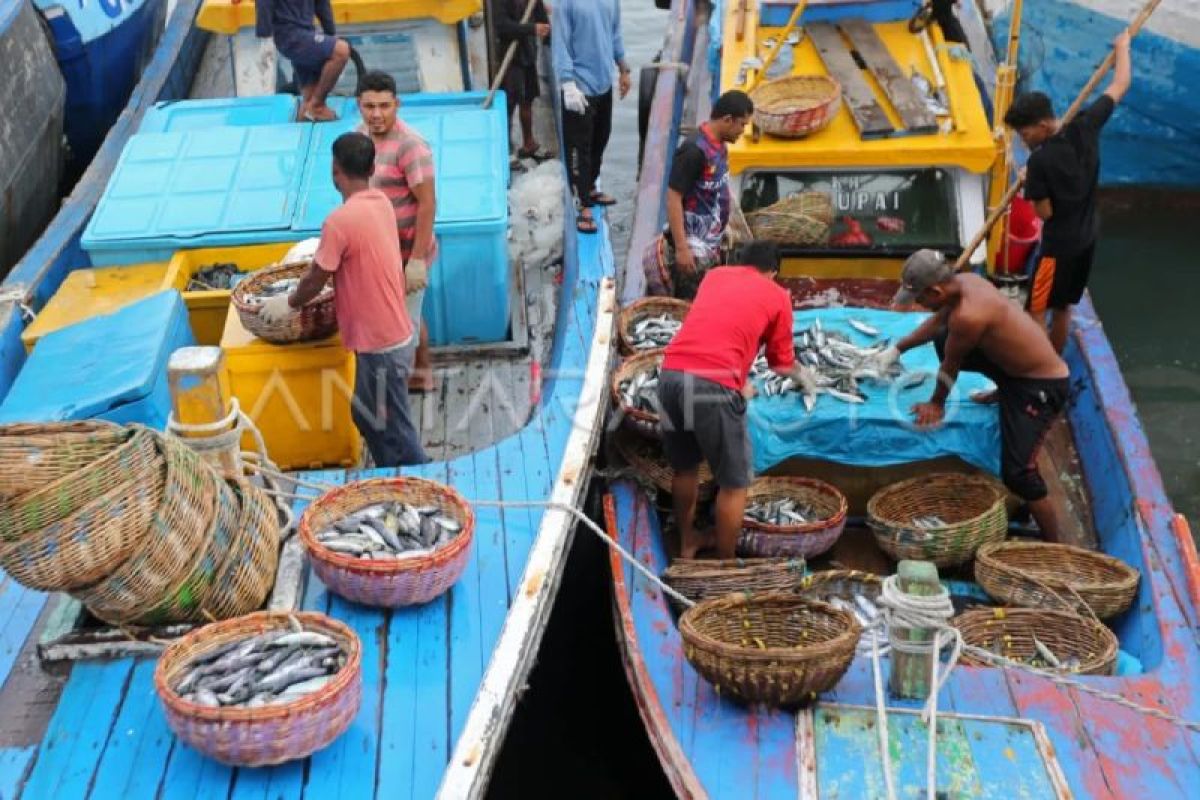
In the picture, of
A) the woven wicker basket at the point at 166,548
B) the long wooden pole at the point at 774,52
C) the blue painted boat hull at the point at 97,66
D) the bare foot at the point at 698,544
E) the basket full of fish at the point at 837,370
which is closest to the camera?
the woven wicker basket at the point at 166,548

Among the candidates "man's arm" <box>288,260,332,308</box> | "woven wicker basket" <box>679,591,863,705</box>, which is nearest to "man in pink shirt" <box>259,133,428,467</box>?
"man's arm" <box>288,260,332,308</box>

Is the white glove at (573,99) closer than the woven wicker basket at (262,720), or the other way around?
the woven wicker basket at (262,720)

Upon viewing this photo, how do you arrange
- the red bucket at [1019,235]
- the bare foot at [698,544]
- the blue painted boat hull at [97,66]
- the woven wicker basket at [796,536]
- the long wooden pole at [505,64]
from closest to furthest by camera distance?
the woven wicker basket at [796,536] < the bare foot at [698,544] < the long wooden pole at [505,64] < the red bucket at [1019,235] < the blue painted boat hull at [97,66]

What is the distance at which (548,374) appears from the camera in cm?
578

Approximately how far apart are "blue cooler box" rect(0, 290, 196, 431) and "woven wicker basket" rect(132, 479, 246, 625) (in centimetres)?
98

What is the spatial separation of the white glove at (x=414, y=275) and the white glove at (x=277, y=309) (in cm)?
57

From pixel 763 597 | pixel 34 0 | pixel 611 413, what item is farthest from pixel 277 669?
pixel 34 0

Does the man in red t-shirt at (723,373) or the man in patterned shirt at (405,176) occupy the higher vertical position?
the man in patterned shirt at (405,176)

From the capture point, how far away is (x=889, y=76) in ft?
25.8

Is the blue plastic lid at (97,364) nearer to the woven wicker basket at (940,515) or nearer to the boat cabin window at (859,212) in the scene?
the woven wicker basket at (940,515)

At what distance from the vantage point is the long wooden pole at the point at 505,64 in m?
7.11

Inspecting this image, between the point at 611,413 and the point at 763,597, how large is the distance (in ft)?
4.86

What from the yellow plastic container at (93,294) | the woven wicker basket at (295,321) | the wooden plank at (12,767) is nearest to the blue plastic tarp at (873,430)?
the woven wicker basket at (295,321)

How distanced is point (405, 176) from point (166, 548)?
230 cm
